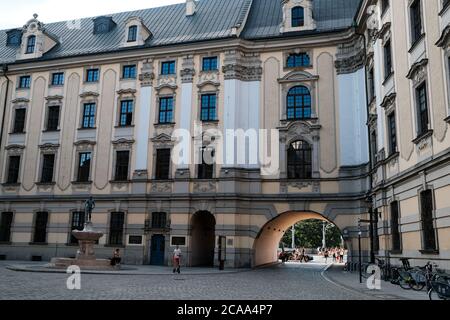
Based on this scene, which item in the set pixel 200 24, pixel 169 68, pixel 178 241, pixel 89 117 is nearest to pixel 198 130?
pixel 169 68

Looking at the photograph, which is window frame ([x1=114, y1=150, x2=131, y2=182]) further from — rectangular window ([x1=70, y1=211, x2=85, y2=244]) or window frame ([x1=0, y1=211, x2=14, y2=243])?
window frame ([x1=0, y1=211, x2=14, y2=243])

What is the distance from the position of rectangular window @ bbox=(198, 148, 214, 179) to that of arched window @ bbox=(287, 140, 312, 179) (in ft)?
17.3

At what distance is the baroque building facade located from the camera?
30938mm

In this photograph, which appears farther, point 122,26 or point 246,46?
point 122,26

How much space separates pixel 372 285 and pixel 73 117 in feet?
87.3

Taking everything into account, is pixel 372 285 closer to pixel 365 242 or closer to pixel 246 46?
pixel 365 242

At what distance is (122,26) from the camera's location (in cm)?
4112

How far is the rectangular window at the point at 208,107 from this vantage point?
33.6 meters

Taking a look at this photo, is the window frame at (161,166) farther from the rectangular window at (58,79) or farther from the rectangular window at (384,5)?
the rectangular window at (384,5)

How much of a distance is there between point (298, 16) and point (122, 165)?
1692 centimetres

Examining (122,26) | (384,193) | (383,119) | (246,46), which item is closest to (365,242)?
(384,193)

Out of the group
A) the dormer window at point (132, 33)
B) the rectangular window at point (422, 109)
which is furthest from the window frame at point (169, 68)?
the rectangular window at point (422, 109)

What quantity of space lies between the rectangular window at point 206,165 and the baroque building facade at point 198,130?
0.10 metres

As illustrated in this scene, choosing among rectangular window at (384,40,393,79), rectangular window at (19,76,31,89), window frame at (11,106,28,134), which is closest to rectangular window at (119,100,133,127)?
window frame at (11,106,28,134)
